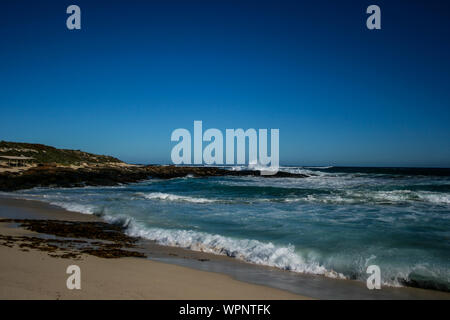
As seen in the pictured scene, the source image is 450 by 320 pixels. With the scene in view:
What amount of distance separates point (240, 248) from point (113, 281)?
3.41 m

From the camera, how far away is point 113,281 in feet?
14.9

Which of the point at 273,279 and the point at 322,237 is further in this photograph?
the point at 322,237

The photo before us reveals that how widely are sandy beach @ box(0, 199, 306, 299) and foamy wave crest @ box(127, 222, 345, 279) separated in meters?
1.52

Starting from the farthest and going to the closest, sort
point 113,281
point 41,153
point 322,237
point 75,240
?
point 41,153
point 322,237
point 75,240
point 113,281

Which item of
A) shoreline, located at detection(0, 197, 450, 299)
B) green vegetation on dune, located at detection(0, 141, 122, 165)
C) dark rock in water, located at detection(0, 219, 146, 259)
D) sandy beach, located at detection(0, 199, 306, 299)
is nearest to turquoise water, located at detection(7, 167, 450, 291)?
shoreline, located at detection(0, 197, 450, 299)

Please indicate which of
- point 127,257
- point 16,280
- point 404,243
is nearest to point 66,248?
point 127,257

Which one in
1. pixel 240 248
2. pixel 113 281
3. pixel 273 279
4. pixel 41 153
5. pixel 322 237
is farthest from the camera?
pixel 41 153

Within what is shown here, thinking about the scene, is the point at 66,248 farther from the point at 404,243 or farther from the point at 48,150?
the point at 48,150

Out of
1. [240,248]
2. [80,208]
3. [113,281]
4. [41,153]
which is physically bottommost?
[80,208]

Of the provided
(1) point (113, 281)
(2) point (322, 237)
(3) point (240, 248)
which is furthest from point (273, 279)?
(2) point (322, 237)

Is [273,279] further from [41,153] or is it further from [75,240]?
[41,153]

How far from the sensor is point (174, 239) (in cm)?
826
